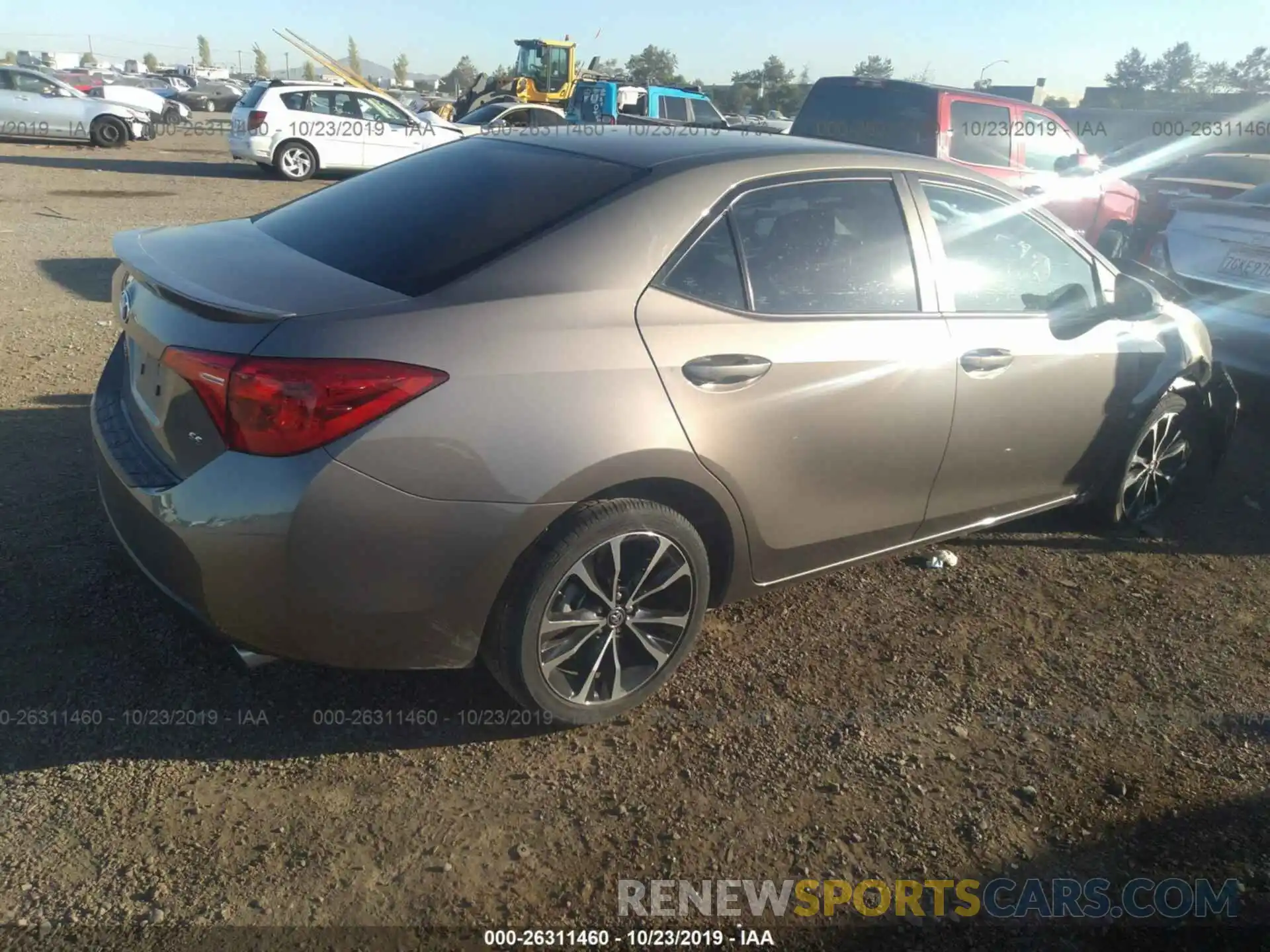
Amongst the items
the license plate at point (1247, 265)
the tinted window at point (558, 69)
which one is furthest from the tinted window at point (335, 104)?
the license plate at point (1247, 265)

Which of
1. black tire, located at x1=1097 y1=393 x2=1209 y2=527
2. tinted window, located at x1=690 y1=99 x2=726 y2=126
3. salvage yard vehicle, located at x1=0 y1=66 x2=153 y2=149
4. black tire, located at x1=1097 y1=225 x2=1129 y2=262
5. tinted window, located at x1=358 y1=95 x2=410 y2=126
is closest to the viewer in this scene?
black tire, located at x1=1097 y1=393 x2=1209 y2=527

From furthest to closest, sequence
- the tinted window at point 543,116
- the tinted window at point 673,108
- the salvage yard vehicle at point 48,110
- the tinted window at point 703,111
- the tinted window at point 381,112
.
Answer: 1. the tinted window at point 703,111
2. the tinted window at point 673,108
3. the tinted window at point 543,116
4. the salvage yard vehicle at point 48,110
5. the tinted window at point 381,112

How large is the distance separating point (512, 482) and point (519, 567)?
28cm

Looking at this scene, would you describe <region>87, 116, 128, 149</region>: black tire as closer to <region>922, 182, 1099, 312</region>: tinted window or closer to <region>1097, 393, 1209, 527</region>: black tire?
<region>922, 182, 1099, 312</region>: tinted window

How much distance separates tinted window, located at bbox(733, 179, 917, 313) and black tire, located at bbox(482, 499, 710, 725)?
31.8 inches

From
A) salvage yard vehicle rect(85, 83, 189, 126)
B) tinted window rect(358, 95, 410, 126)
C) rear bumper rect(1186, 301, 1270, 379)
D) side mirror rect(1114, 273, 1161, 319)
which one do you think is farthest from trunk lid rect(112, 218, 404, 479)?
salvage yard vehicle rect(85, 83, 189, 126)

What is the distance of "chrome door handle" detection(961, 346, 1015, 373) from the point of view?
3.54 m

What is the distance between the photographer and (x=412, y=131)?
707 inches

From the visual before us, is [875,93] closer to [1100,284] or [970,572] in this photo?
[1100,284]

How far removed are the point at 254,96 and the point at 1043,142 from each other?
12840mm

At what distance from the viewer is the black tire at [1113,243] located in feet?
18.5

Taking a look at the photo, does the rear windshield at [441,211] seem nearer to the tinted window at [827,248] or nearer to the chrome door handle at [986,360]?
the tinted window at [827,248]

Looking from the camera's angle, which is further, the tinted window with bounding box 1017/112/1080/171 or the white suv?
the white suv

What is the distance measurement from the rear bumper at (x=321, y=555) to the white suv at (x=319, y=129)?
1495 cm
